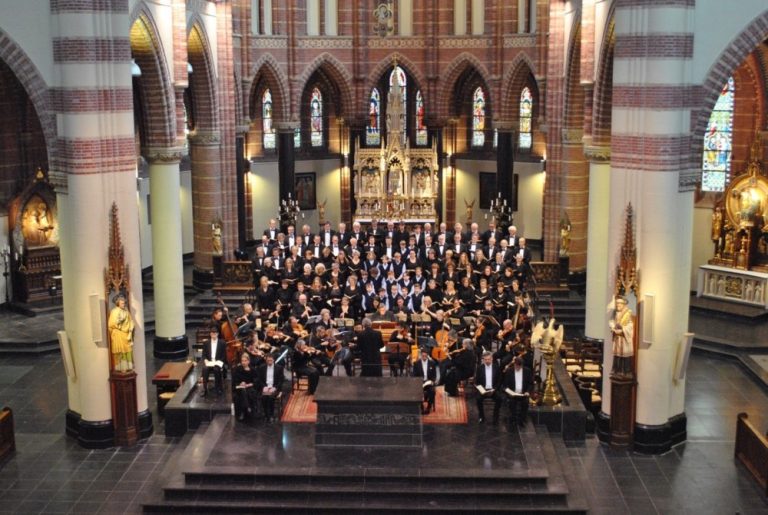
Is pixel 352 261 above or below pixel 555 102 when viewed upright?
below

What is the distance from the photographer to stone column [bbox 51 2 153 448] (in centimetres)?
1834

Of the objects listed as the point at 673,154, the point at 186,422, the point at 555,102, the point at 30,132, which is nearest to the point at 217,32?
the point at 30,132

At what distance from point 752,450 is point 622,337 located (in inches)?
112

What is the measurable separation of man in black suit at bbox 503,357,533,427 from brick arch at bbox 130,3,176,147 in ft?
31.8

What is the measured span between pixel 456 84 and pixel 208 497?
72.5ft

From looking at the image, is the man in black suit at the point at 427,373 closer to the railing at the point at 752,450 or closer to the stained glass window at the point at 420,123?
the railing at the point at 752,450

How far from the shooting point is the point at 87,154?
18484 mm

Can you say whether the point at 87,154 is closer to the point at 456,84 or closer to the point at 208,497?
the point at 208,497

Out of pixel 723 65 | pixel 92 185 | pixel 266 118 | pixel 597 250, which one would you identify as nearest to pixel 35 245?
pixel 266 118

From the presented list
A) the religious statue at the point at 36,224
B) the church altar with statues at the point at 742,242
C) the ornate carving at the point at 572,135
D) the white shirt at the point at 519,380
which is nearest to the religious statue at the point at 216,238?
the religious statue at the point at 36,224

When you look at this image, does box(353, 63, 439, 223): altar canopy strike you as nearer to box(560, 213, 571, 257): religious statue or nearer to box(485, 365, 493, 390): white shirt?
box(560, 213, 571, 257): religious statue

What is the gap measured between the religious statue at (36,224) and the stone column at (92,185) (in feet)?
34.2

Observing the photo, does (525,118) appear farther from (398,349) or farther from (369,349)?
(369,349)

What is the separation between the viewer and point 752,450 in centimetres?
1773
